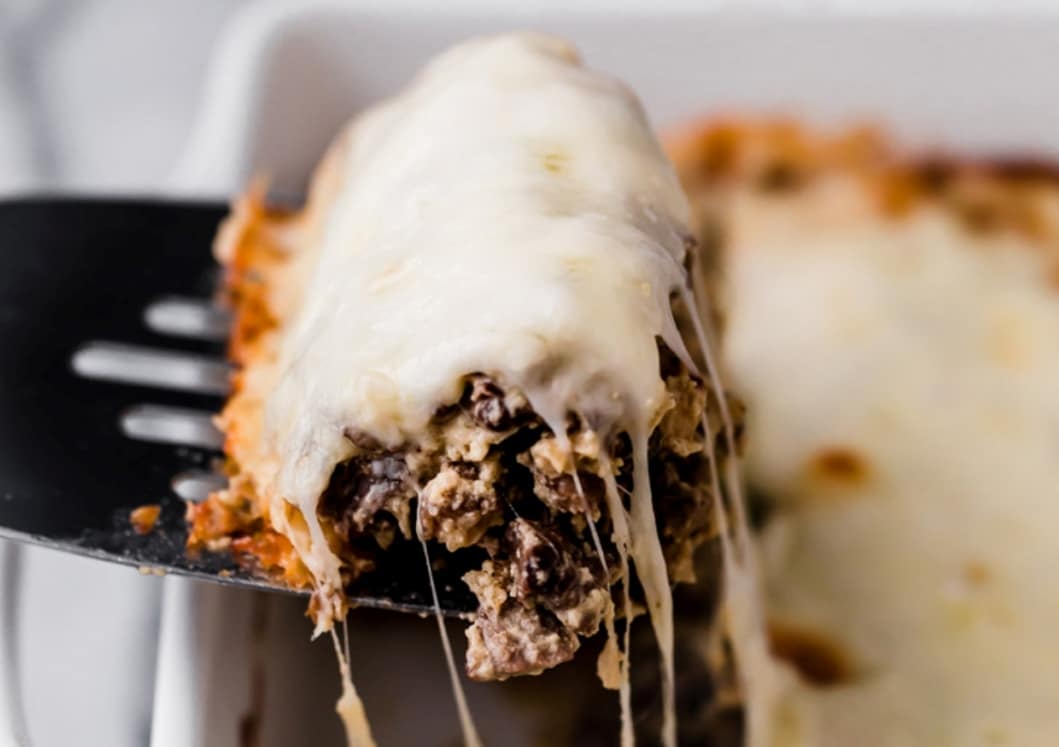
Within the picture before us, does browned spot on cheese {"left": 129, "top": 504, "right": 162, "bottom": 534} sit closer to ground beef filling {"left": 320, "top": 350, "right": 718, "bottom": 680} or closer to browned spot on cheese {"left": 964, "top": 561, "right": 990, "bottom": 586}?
ground beef filling {"left": 320, "top": 350, "right": 718, "bottom": 680}

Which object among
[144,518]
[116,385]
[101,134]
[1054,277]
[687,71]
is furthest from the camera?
[101,134]

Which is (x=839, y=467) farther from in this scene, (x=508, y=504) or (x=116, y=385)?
(x=116, y=385)

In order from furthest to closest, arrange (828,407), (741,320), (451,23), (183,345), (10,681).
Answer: (451,23)
(741,320)
(828,407)
(183,345)
(10,681)

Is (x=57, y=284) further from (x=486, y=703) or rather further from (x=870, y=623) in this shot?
(x=870, y=623)

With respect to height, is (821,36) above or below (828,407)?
above

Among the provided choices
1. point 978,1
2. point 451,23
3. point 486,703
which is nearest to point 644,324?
point 486,703

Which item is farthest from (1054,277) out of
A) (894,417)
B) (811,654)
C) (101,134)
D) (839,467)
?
(101,134)

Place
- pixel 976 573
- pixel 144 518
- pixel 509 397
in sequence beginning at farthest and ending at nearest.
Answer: pixel 976 573
pixel 144 518
pixel 509 397
